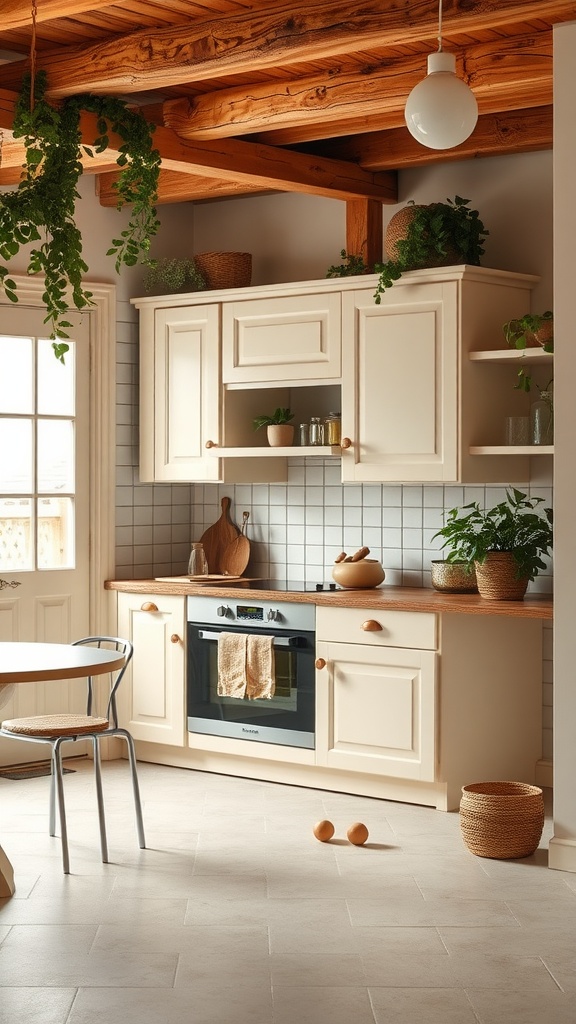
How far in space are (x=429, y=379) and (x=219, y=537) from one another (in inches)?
64.6

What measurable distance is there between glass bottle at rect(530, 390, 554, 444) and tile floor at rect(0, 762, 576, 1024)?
1.55 m

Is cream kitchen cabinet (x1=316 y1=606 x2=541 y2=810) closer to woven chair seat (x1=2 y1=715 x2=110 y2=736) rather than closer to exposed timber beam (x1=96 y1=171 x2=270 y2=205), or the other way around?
woven chair seat (x1=2 y1=715 x2=110 y2=736)

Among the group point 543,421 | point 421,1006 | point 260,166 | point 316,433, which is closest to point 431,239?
point 260,166

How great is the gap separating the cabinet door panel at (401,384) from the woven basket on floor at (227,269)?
0.83 metres

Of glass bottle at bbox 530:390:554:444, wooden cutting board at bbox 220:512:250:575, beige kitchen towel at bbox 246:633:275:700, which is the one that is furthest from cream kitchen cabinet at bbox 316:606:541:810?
wooden cutting board at bbox 220:512:250:575

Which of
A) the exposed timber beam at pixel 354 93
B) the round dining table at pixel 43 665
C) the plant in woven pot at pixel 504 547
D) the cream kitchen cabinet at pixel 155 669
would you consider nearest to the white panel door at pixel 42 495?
the cream kitchen cabinet at pixel 155 669

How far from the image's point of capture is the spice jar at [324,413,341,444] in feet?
19.1

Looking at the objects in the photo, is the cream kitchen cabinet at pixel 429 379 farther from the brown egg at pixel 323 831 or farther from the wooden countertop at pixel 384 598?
the brown egg at pixel 323 831

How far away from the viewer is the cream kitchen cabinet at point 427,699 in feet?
17.2

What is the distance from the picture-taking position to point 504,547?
17.6ft

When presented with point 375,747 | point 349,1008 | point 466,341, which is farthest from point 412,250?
point 349,1008

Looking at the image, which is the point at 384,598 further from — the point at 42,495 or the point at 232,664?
the point at 42,495

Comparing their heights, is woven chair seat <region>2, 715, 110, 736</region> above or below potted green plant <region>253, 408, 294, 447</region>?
below

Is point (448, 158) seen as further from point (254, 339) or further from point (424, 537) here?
point (424, 537)
